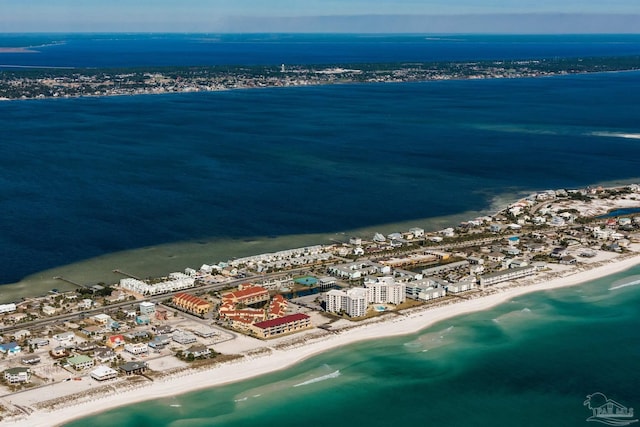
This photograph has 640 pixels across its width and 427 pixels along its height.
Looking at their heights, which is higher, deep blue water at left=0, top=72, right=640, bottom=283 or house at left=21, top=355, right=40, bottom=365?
deep blue water at left=0, top=72, right=640, bottom=283

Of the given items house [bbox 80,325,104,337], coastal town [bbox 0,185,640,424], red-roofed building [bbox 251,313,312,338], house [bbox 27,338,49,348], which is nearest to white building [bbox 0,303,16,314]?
coastal town [bbox 0,185,640,424]

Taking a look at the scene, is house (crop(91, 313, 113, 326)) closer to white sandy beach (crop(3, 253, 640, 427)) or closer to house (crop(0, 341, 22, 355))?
house (crop(0, 341, 22, 355))

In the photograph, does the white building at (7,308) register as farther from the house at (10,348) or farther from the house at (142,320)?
the house at (142,320)

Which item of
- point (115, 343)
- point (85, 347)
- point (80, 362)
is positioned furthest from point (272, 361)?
point (85, 347)

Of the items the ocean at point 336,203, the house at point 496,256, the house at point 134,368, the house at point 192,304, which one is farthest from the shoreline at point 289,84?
the house at point 134,368

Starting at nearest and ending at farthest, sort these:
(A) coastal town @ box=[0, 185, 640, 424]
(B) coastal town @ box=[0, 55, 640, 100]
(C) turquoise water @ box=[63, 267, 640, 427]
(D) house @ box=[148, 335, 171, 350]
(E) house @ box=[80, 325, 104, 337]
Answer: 1. (C) turquoise water @ box=[63, 267, 640, 427]
2. (A) coastal town @ box=[0, 185, 640, 424]
3. (D) house @ box=[148, 335, 171, 350]
4. (E) house @ box=[80, 325, 104, 337]
5. (B) coastal town @ box=[0, 55, 640, 100]

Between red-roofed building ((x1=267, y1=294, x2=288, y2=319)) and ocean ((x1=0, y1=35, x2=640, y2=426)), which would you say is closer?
ocean ((x1=0, y1=35, x2=640, y2=426))

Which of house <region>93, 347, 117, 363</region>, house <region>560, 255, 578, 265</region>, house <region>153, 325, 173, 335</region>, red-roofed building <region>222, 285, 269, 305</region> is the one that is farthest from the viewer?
house <region>560, 255, 578, 265</region>
